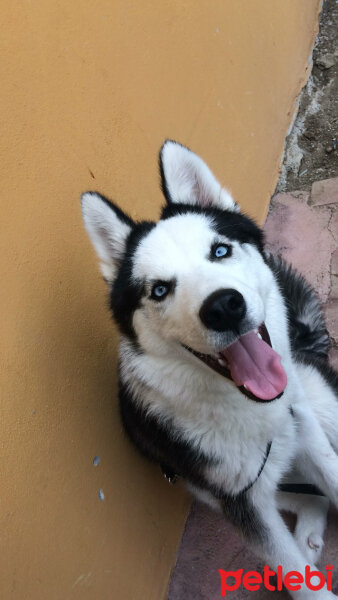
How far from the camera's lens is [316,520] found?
6.29ft

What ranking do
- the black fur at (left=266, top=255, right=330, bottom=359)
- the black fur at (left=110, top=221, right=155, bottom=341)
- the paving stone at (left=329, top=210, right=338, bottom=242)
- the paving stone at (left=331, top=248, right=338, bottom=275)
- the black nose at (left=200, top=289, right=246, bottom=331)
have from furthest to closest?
1. the paving stone at (left=329, top=210, right=338, bottom=242)
2. the paving stone at (left=331, top=248, right=338, bottom=275)
3. the black fur at (left=266, top=255, right=330, bottom=359)
4. the black fur at (left=110, top=221, right=155, bottom=341)
5. the black nose at (left=200, top=289, right=246, bottom=331)

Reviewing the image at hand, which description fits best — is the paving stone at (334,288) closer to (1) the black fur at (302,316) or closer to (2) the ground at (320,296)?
(2) the ground at (320,296)

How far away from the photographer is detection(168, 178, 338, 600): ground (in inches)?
77.9

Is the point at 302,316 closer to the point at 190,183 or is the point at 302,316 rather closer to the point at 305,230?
the point at 190,183

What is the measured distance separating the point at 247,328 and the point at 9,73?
116 centimetres

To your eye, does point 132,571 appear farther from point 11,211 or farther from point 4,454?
point 11,211

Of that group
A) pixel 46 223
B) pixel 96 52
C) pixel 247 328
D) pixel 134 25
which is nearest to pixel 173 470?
pixel 247 328

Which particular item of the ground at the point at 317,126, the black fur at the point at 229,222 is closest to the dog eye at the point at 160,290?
the black fur at the point at 229,222

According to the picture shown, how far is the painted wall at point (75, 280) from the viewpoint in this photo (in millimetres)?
1466

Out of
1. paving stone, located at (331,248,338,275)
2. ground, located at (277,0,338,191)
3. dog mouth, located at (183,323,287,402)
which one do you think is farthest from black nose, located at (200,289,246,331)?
ground, located at (277,0,338,191)

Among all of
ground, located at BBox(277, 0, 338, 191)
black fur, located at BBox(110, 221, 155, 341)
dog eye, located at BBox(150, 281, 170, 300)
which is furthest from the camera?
ground, located at BBox(277, 0, 338, 191)

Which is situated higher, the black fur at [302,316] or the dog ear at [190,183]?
the dog ear at [190,183]

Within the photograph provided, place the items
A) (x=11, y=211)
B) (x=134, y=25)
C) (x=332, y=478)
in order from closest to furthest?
(x=11, y=211)
(x=332, y=478)
(x=134, y=25)

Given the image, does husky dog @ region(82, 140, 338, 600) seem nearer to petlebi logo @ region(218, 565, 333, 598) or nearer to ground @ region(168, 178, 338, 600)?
petlebi logo @ region(218, 565, 333, 598)
